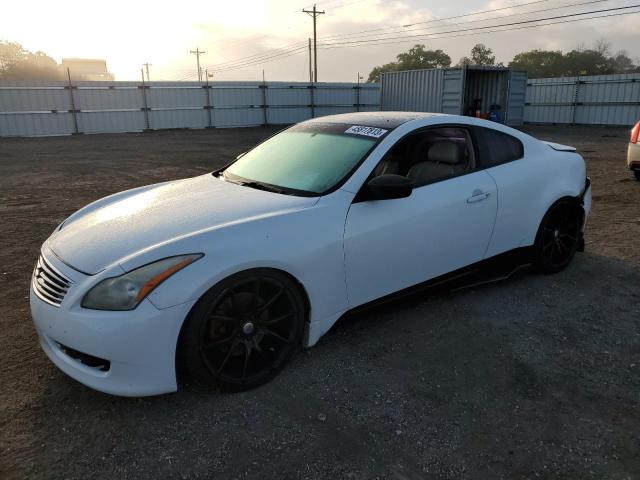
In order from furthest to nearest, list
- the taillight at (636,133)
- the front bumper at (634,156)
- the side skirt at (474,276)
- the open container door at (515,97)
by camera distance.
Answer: the open container door at (515,97)
the front bumper at (634,156)
the taillight at (636,133)
the side skirt at (474,276)

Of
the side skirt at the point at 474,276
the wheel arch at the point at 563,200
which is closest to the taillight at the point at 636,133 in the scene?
the wheel arch at the point at 563,200

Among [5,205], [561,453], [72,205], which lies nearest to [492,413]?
[561,453]

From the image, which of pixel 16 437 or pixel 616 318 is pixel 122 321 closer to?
pixel 16 437

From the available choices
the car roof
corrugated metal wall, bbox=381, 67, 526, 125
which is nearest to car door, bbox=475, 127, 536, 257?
the car roof

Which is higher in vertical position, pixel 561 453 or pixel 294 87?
pixel 294 87

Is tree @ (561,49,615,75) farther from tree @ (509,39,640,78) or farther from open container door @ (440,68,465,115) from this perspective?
open container door @ (440,68,465,115)

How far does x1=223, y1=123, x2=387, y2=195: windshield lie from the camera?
334cm

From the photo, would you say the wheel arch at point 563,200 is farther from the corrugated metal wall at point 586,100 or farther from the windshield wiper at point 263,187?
the corrugated metal wall at point 586,100

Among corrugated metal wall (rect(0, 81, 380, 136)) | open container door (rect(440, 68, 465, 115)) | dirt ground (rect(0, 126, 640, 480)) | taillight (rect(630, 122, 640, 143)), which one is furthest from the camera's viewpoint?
corrugated metal wall (rect(0, 81, 380, 136))

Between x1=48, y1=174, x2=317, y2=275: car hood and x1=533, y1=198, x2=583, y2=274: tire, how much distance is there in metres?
2.36

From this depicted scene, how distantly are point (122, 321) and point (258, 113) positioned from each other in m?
26.2

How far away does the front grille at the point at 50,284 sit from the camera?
2.62 meters

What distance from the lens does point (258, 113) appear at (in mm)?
27500

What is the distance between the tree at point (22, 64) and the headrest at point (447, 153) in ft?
214
